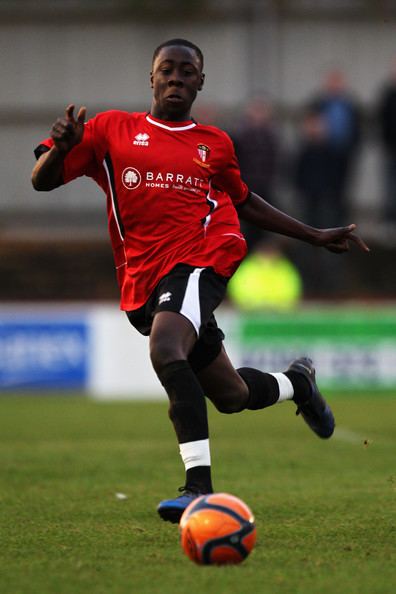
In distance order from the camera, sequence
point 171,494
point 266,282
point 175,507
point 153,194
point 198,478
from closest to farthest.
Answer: point 175,507
point 198,478
point 153,194
point 171,494
point 266,282

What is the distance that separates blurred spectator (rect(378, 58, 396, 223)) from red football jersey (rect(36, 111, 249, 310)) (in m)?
12.5

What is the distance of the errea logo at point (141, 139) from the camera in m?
6.56

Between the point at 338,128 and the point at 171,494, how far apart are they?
1180cm

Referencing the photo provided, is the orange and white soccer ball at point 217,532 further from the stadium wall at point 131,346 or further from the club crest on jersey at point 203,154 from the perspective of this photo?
the stadium wall at point 131,346

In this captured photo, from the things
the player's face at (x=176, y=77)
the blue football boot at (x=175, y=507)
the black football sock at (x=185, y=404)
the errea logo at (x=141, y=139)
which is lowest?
the blue football boot at (x=175, y=507)

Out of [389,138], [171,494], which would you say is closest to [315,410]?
[171,494]

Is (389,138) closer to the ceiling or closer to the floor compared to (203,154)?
closer to the floor

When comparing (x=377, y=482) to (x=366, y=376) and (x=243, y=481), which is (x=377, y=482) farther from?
(x=366, y=376)

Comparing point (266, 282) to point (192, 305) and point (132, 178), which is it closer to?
point (132, 178)

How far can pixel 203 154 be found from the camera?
21.8 feet

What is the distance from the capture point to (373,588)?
499 cm

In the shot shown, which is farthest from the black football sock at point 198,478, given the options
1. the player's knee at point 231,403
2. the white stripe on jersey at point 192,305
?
the player's knee at point 231,403

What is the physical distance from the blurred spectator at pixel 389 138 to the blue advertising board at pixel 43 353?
5.48m

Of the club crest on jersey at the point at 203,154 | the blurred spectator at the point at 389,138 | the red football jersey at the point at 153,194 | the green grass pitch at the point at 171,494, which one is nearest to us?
the green grass pitch at the point at 171,494
